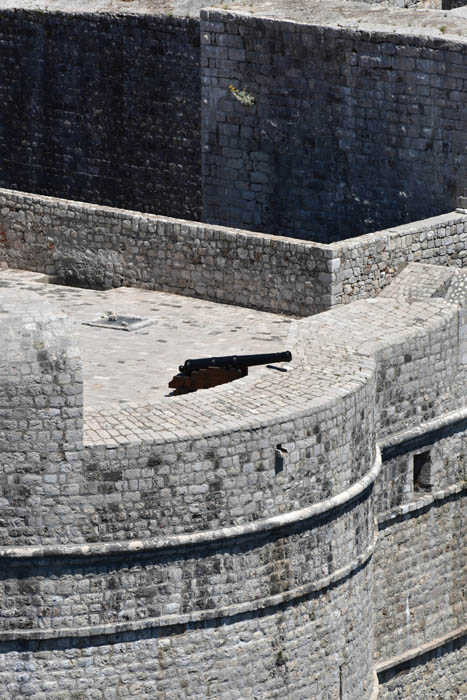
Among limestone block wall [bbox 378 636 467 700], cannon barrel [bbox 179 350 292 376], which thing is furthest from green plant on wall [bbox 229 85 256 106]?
limestone block wall [bbox 378 636 467 700]

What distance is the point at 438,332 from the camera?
28.0 m

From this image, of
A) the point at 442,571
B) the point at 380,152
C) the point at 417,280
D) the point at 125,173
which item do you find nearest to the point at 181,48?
the point at 125,173

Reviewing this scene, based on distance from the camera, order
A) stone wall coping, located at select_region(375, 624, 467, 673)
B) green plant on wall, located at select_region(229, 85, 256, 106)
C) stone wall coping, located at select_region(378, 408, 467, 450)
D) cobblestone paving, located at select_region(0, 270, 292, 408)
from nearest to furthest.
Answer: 1. cobblestone paving, located at select_region(0, 270, 292, 408)
2. stone wall coping, located at select_region(378, 408, 467, 450)
3. stone wall coping, located at select_region(375, 624, 467, 673)
4. green plant on wall, located at select_region(229, 85, 256, 106)

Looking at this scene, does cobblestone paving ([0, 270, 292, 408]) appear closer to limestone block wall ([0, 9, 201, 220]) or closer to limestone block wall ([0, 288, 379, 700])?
limestone block wall ([0, 288, 379, 700])

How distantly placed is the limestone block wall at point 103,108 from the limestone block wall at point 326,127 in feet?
7.23

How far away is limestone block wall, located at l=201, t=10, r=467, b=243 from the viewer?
31.4 m

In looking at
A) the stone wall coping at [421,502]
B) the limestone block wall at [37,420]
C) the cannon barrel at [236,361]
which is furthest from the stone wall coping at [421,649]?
the limestone block wall at [37,420]

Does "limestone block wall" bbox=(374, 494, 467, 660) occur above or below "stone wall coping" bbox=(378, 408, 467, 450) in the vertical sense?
below

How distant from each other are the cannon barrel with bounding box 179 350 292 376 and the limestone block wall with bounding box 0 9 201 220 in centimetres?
983

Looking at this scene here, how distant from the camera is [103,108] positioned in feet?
124

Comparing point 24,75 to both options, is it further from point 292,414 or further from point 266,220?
point 292,414

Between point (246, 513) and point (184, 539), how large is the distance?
803 millimetres

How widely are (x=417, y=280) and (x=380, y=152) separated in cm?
308

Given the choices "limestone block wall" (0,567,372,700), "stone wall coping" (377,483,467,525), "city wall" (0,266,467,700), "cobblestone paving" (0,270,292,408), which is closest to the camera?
"city wall" (0,266,467,700)
